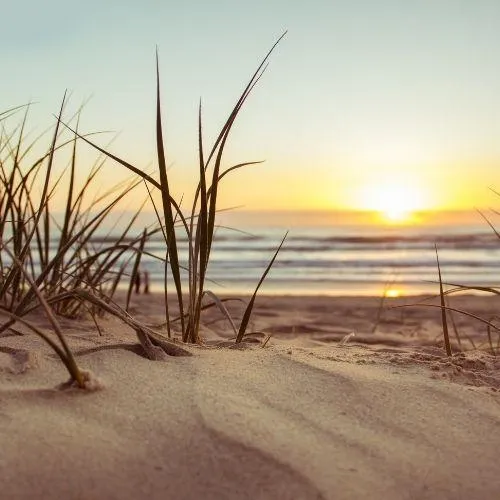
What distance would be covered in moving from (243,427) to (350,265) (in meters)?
13.2

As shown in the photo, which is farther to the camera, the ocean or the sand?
the ocean

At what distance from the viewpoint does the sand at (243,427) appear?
1153 millimetres

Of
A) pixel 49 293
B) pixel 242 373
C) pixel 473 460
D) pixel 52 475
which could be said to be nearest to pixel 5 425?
pixel 52 475

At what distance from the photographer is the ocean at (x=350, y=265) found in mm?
10148

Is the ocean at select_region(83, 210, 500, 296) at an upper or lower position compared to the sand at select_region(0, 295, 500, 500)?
lower

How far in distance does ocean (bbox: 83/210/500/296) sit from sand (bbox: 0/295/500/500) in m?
4.27

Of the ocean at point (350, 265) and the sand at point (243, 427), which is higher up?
the sand at point (243, 427)

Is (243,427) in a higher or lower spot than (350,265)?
higher

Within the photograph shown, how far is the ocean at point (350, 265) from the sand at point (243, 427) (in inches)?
168

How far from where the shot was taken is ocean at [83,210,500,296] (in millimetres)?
10148

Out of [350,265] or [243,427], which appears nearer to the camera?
[243,427]

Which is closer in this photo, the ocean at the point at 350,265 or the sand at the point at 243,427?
the sand at the point at 243,427

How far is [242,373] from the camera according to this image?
1.59 meters

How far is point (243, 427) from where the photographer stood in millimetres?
1289
